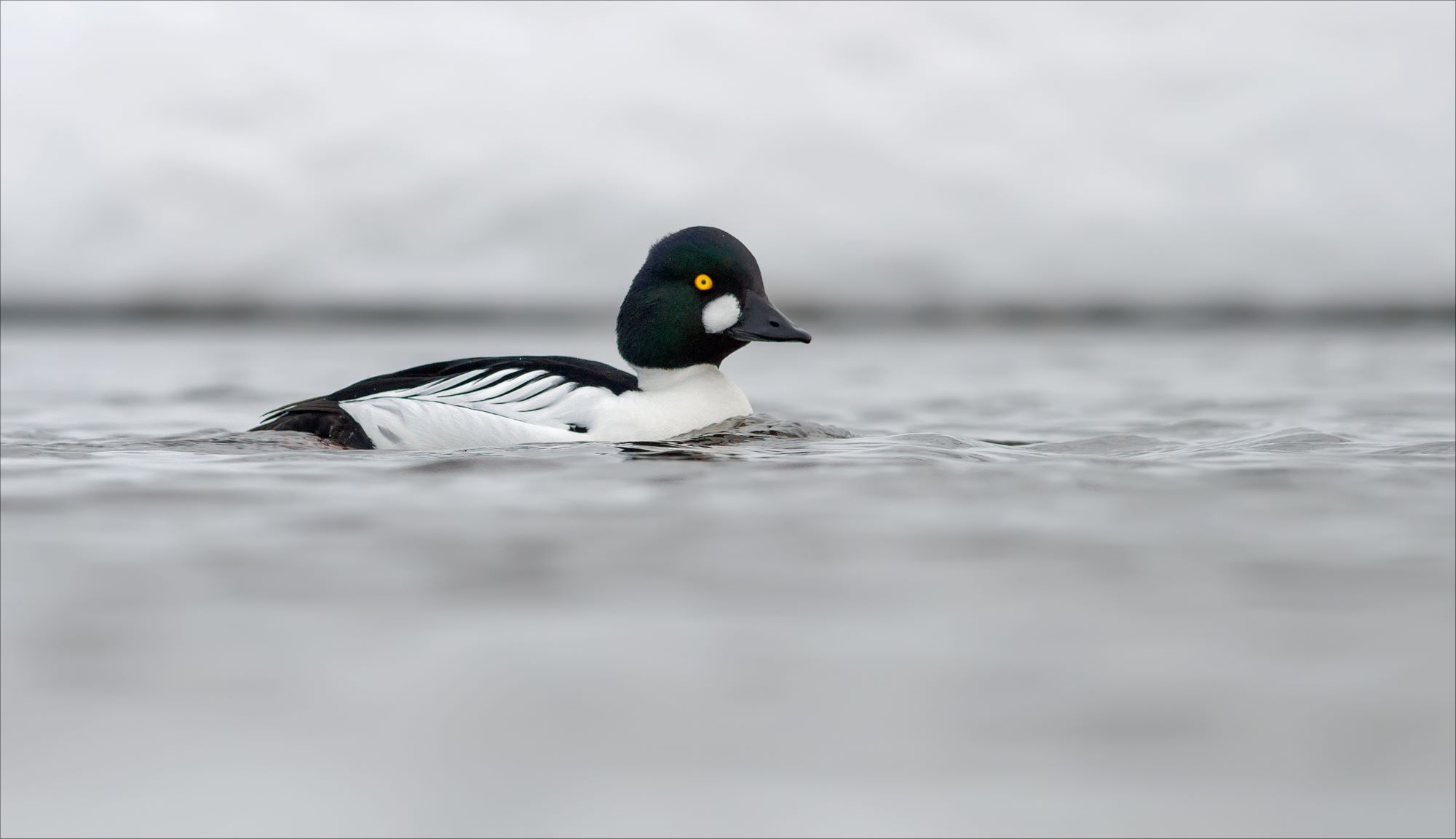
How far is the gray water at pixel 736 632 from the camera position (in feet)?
4.74

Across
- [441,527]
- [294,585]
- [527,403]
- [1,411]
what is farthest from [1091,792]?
[1,411]

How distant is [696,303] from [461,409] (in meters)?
0.85

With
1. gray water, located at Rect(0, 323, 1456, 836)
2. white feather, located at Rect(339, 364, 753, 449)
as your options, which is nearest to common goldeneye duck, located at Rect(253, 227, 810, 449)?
white feather, located at Rect(339, 364, 753, 449)

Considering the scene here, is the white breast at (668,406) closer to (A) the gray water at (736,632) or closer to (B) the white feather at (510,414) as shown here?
(B) the white feather at (510,414)

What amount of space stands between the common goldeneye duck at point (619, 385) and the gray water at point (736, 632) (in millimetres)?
417

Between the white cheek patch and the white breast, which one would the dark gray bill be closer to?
the white cheek patch

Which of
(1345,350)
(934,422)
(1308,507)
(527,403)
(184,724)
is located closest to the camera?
(184,724)

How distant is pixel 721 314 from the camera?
4.60 meters

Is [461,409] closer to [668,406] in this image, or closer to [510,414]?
[510,414]

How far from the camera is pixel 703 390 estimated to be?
15.1 feet

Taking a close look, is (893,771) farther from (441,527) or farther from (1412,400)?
(1412,400)

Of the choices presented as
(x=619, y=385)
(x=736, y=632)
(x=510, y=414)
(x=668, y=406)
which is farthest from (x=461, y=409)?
(x=736, y=632)

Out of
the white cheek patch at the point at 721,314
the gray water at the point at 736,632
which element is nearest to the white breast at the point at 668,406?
the white cheek patch at the point at 721,314

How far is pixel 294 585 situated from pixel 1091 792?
1.23 m
